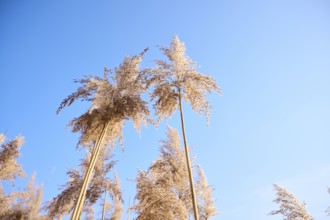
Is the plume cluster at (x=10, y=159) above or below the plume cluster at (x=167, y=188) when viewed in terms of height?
above

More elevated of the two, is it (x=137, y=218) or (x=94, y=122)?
(x=94, y=122)

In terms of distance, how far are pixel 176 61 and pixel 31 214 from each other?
53.4 ft

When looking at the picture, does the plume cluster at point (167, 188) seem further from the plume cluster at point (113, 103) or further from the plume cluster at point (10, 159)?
the plume cluster at point (10, 159)

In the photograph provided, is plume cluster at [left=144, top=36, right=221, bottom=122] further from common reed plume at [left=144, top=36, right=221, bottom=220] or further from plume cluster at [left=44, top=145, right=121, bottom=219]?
plume cluster at [left=44, top=145, right=121, bottom=219]

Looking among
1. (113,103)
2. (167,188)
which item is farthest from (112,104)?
(167,188)

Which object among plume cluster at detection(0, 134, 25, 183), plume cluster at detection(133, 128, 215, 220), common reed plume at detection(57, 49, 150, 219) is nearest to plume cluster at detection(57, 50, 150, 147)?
common reed plume at detection(57, 49, 150, 219)

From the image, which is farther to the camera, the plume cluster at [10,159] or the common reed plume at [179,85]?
the plume cluster at [10,159]

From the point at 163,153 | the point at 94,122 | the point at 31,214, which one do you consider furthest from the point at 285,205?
the point at 31,214

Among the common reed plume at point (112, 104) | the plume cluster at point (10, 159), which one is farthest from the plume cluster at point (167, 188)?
the plume cluster at point (10, 159)

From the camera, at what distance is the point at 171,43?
885cm

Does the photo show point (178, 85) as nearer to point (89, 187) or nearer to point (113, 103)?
point (113, 103)

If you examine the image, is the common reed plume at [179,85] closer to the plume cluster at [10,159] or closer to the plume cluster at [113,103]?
the plume cluster at [113,103]

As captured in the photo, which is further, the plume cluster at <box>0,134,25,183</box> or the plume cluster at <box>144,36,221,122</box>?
the plume cluster at <box>0,134,25,183</box>

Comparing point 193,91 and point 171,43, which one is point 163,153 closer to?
point 193,91
